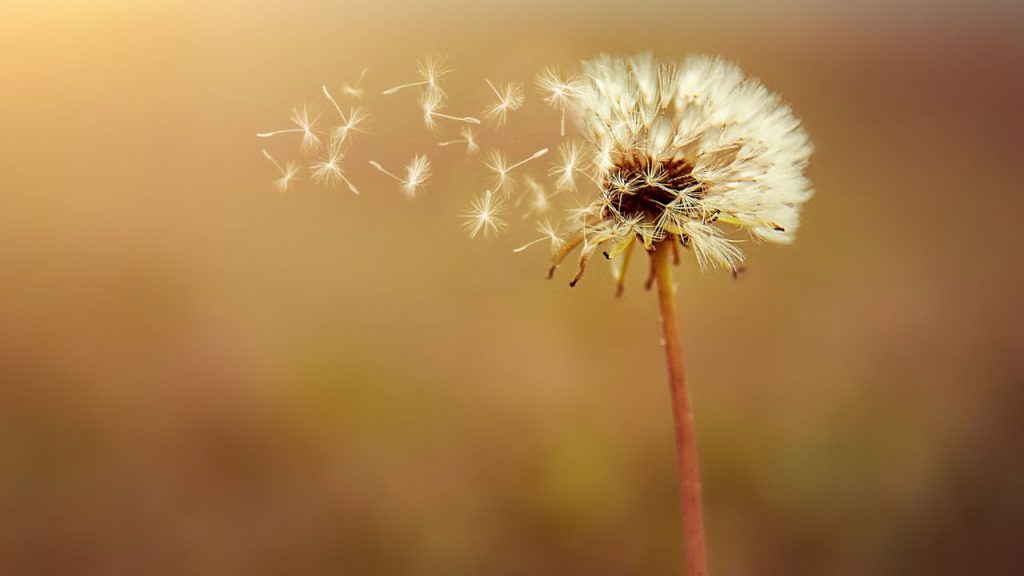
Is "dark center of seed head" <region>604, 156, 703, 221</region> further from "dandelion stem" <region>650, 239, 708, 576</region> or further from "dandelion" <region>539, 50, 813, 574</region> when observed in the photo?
"dandelion stem" <region>650, 239, 708, 576</region>

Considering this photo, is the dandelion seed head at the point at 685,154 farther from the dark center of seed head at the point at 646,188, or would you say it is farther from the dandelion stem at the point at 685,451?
the dandelion stem at the point at 685,451

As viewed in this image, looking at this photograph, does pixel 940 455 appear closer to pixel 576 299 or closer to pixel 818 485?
pixel 818 485

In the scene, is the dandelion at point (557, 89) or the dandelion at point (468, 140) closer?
the dandelion at point (468, 140)

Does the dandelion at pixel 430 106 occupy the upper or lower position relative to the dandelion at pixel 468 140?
upper

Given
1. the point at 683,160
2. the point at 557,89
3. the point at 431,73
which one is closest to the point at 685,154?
the point at 683,160

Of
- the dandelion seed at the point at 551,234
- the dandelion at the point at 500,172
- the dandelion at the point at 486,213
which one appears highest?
the dandelion at the point at 500,172

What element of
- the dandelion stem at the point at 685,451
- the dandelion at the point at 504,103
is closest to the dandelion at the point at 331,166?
the dandelion at the point at 504,103

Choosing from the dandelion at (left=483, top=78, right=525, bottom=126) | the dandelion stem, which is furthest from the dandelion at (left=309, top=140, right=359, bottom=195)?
the dandelion stem
